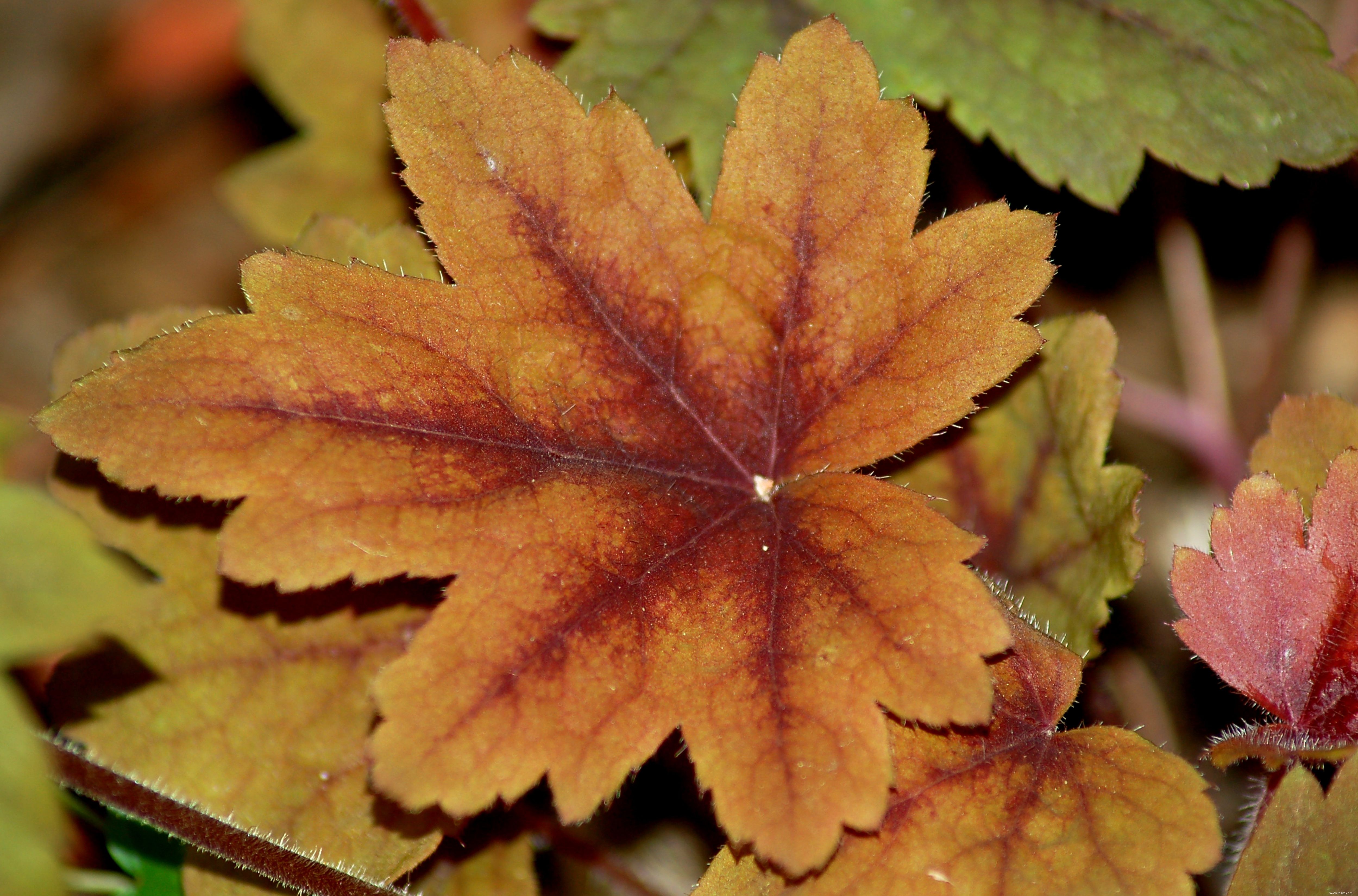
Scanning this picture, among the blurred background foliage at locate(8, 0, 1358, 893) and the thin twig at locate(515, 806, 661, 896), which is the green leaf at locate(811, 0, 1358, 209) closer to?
the blurred background foliage at locate(8, 0, 1358, 893)

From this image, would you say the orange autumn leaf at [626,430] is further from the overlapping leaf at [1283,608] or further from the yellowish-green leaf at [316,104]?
the yellowish-green leaf at [316,104]

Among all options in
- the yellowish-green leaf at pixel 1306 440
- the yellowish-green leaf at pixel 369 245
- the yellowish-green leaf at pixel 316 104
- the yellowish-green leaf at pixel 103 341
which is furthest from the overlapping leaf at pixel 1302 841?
the yellowish-green leaf at pixel 316 104

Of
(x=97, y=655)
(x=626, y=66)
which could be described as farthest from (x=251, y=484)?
(x=626, y=66)

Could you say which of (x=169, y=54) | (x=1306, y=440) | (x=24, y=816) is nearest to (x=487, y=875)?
(x=24, y=816)

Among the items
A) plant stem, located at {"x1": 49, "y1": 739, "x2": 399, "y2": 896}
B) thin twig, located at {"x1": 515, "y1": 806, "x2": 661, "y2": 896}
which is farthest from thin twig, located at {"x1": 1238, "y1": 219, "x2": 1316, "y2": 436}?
plant stem, located at {"x1": 49, "y1": 739, "x2": 399, "y2": 896}

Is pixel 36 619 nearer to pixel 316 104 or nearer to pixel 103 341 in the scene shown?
pixel 103 341

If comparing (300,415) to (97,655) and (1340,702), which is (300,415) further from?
(1340,702)
